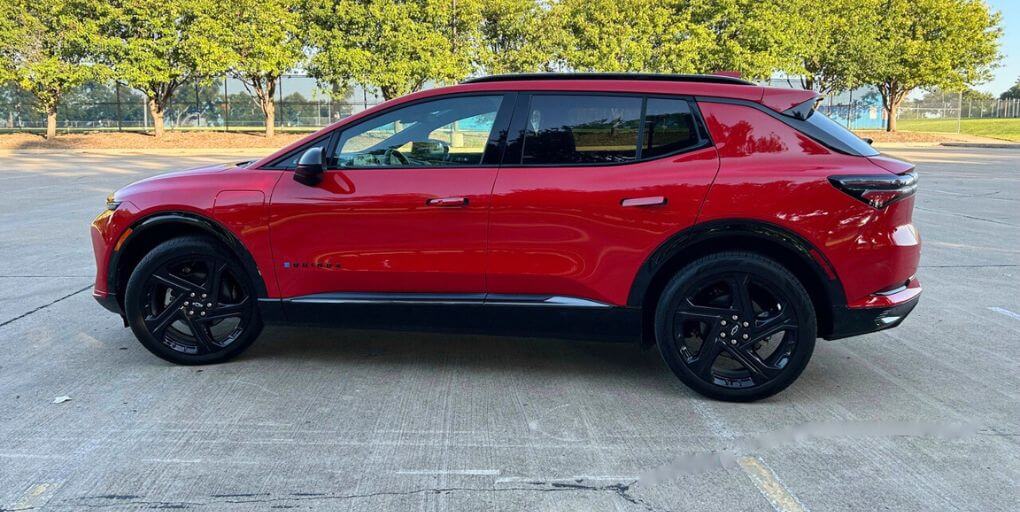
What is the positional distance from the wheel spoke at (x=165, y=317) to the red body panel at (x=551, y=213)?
56cm

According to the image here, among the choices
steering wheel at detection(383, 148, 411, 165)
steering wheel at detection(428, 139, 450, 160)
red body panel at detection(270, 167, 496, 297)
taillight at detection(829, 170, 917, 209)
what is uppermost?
steering wheel at detection(428, 139, 450, 160)

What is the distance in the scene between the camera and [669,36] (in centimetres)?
3681

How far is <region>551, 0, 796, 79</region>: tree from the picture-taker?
36.2m

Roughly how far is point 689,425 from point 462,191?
171 cm

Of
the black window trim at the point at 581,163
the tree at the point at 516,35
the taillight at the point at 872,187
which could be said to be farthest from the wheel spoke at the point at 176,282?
the tree at the point at 516,35

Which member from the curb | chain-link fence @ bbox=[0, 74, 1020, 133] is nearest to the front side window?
the curb

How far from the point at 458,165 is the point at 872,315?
235 cm

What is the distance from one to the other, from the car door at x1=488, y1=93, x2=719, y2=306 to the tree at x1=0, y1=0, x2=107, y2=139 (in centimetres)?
3356

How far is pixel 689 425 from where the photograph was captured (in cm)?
366

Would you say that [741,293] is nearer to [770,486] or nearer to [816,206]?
[816,206]

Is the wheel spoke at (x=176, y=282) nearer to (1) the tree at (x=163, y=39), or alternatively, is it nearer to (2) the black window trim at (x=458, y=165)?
(2) the black window trim at (x=458, y=165)

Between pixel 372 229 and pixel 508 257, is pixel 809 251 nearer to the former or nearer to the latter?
pixel 508 257

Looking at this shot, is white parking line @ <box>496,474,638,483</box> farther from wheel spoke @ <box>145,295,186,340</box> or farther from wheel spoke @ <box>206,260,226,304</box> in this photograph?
wheel spoke @ <box>145,295,186,340</box>

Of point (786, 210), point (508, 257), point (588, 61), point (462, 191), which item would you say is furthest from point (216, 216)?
point (588, 61)
